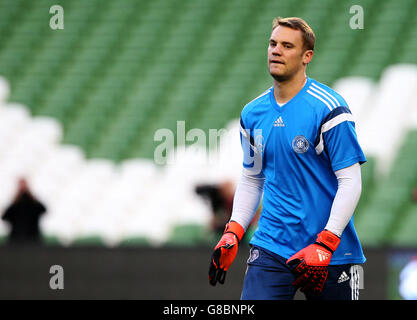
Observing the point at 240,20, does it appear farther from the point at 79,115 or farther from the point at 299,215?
the point at 299,215

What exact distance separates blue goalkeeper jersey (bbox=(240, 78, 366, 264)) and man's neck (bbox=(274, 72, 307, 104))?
0.09 feet

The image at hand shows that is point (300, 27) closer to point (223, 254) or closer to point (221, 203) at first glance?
point (223, 254)

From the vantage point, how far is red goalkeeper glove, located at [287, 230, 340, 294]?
4.02 metres

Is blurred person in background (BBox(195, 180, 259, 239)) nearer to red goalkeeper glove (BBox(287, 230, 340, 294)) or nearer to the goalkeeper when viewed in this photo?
the goalkeeper

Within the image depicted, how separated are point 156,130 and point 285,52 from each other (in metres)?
8.24

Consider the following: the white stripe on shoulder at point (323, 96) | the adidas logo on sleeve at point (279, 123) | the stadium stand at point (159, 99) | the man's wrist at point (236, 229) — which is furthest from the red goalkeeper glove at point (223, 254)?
the stadium stand at point (159, 99)

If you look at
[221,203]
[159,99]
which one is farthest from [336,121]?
[159,99]

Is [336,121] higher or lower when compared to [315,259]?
higher

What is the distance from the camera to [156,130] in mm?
12359

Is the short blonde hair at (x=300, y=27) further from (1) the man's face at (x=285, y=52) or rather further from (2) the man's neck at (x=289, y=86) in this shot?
(2) the man's neck at (x=289, y=86)

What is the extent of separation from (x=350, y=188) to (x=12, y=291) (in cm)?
602

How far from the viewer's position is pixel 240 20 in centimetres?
1459

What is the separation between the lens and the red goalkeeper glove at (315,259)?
4.02m

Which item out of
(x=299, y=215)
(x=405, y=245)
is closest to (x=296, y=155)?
(x=299, y=215)
